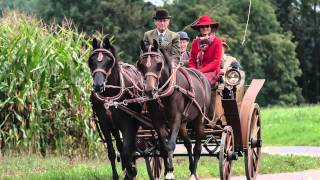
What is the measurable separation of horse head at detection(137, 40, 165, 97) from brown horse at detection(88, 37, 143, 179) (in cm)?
47

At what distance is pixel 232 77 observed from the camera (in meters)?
11.7

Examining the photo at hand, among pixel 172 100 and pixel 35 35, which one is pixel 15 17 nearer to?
pixel 35 35

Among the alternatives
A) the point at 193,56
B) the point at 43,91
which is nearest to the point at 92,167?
the point at 43,91

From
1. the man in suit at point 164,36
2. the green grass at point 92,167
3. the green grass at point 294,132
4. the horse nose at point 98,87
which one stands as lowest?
the green grass at point 294,132

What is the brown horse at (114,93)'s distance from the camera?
970cm

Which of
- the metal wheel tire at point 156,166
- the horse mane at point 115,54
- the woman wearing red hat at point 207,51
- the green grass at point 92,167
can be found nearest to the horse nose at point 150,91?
the horse mane at point 115,54

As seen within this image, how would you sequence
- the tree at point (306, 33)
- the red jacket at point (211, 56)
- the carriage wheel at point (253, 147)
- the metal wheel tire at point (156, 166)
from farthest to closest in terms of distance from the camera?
the tree at point (306, 33), the metal wheel tire at point (156, 166), the carriage wheel at point (253, 147), the red jacket at point (211, 56)

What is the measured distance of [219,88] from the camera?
11.6 metres

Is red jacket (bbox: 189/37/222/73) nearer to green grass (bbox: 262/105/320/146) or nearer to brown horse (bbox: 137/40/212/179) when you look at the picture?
brown horse (bbox: 137/40/212/179)

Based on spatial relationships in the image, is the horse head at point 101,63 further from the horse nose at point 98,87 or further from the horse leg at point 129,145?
the horse leg at point 129,145

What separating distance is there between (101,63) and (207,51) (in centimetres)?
258

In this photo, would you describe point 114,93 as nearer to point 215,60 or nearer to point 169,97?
point 169,97

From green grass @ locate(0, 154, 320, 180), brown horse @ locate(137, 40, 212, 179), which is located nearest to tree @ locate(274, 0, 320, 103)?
green grass @ locate(0, 154, 320, 180)

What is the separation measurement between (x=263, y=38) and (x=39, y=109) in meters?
51.7
